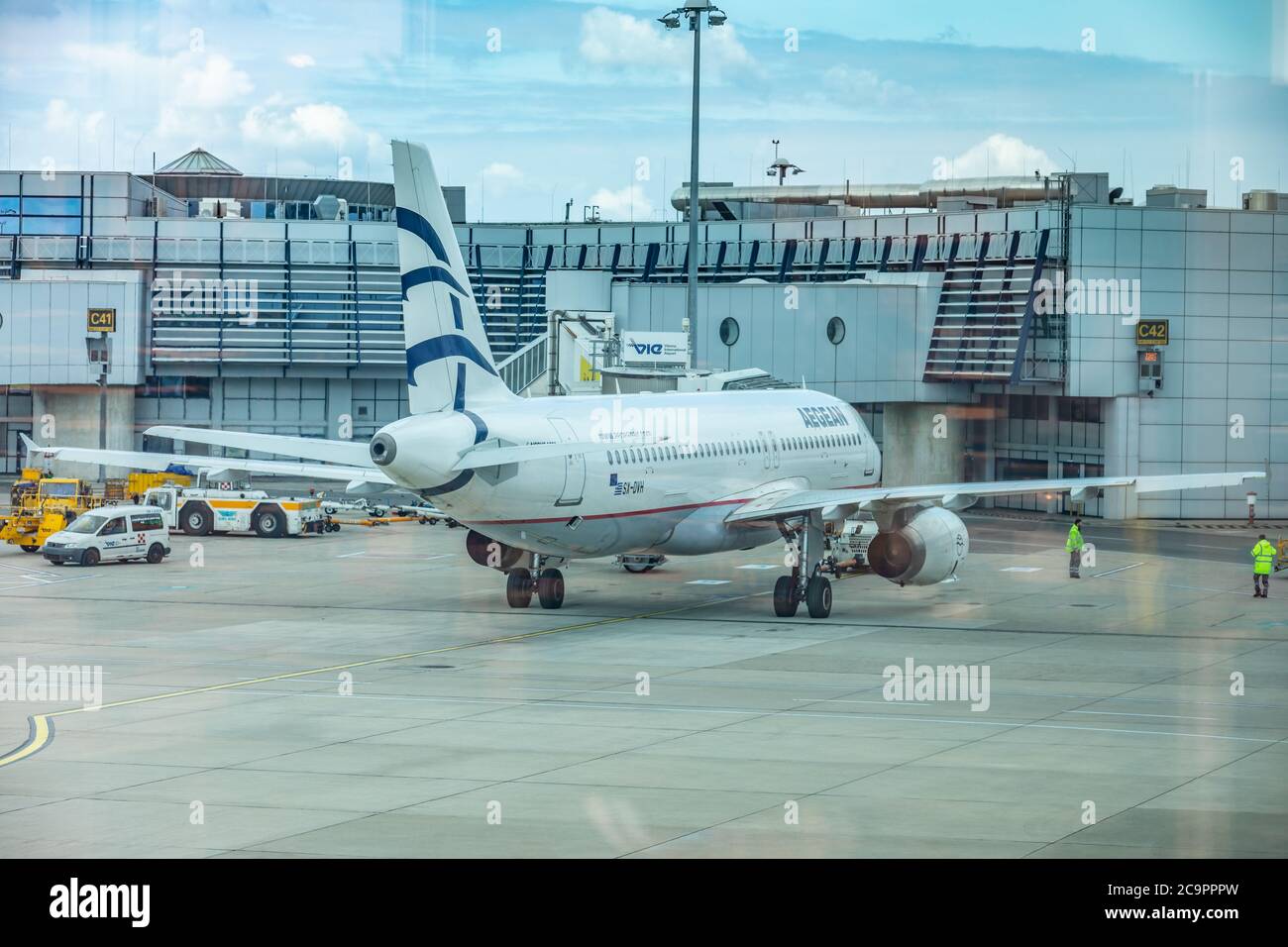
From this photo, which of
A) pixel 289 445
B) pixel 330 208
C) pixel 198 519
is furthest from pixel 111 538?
pixel 330 208

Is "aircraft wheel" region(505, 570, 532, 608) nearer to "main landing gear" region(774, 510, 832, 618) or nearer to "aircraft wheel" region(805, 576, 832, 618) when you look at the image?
"main landing gear" region(774, 510, 832, 618)

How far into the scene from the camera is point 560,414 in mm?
39656

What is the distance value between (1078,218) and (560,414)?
39.6 m

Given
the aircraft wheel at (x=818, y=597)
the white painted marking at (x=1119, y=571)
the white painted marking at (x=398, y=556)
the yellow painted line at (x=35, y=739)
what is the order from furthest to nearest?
the white painted marking at (x=398, y=556)
the white painted marking at (x=1119, y=571)
the aircraft wheel at (x=818, y=597)
the yellow painted line at (x=35, y=739)

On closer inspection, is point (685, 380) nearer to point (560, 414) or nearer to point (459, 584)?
point (459, 584)

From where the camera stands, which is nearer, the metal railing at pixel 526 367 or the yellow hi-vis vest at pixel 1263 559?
the yellow hi-vis vest at pixel 1263 559

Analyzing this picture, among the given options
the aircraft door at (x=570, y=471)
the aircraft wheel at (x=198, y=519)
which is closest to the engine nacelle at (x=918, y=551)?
the aircraft door at (x=570, y=471)

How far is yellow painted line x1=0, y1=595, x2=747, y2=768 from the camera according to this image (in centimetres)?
2502

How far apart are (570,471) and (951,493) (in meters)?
9.90

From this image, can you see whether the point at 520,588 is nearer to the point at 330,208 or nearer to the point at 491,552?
the point at 491,552

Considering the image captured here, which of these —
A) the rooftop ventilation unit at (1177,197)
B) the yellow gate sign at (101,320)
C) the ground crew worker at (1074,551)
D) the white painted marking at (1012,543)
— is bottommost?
the white painted marking at (1012,543)

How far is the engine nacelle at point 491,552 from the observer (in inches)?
1692

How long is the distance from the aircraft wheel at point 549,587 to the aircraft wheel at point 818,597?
6.58m

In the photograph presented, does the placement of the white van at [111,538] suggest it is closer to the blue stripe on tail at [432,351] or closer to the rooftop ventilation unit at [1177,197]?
the blue stripe on tail at [432,351]
